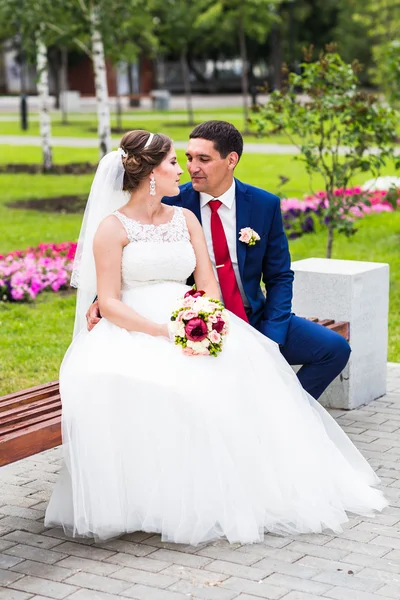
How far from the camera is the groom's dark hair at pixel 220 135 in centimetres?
552

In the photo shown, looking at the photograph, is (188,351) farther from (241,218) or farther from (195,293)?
(241,218)

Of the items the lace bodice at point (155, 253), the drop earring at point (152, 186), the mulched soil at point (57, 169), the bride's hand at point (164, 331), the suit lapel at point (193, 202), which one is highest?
the drop earring at point (152, 186)

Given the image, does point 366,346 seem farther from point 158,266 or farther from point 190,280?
point 158,266

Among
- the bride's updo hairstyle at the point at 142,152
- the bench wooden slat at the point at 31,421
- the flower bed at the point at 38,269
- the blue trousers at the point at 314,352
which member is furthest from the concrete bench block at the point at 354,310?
the flower bed at the point at 38,269

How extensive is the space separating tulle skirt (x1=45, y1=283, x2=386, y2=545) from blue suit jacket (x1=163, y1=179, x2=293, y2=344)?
30.9 inches

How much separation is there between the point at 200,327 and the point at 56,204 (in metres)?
12.1

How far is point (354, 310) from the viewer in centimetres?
689

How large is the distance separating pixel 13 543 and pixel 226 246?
1.94 m

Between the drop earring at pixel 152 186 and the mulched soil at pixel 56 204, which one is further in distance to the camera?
the mulched soil at pixel 56 204

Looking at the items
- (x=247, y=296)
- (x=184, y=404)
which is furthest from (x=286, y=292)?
(x=184, y=404)

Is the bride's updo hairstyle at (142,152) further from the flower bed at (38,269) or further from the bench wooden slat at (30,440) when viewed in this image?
the flower bed at (38,269)

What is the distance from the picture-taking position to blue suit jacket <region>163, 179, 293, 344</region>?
5.68m

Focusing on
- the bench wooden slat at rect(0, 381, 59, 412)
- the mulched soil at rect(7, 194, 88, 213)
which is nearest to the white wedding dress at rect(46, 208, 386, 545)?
the bench wooden slat at rect(0, 381, 59, 412)

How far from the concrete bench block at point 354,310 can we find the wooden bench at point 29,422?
218cm
